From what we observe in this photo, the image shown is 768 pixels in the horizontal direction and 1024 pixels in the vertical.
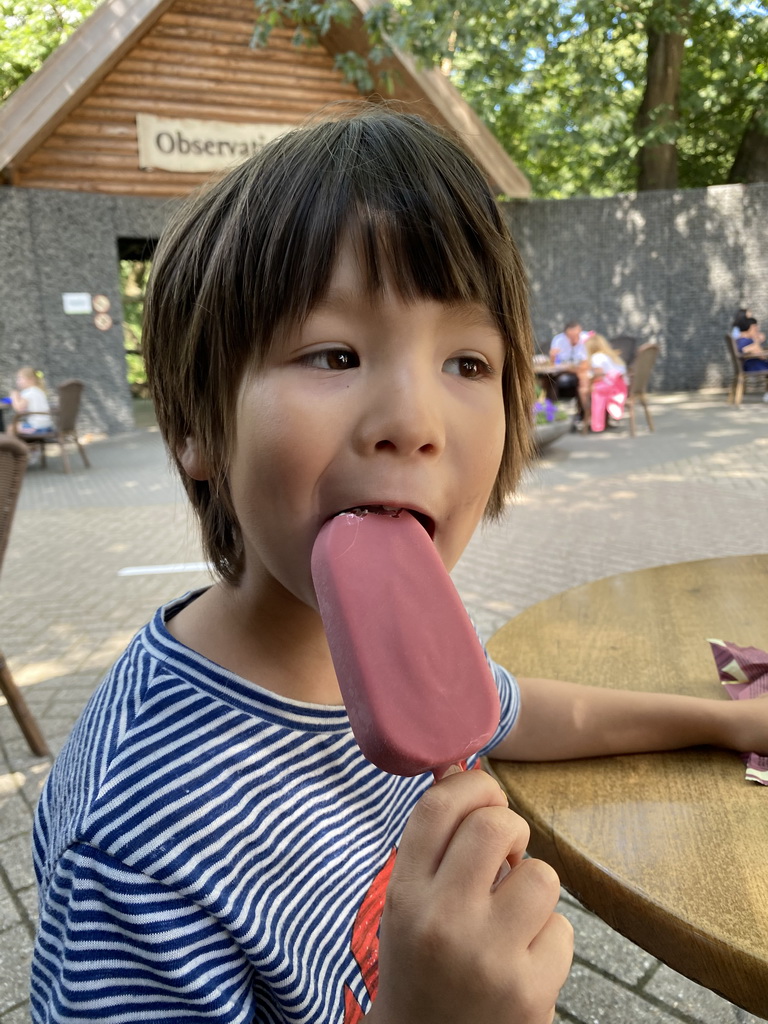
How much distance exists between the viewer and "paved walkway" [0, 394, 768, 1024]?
2.35m

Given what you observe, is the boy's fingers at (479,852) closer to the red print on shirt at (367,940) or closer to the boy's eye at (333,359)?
the red print on shirt at (367,940)

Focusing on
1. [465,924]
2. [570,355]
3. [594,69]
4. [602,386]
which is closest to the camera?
[465,924]

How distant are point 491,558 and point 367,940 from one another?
530 centimetres

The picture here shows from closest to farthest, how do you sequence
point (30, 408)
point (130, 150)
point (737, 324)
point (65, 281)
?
point (30, 408)
point (130, 150)
point (65, 281)
point (737, 324)

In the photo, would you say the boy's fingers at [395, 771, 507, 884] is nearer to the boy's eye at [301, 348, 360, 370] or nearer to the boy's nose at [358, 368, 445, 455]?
the boy's nose at [358, 368, 445, 455]

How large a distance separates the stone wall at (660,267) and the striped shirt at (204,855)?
15.9 m

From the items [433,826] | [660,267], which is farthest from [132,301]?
[433,826]

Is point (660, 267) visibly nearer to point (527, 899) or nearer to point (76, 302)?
point (76, 302)

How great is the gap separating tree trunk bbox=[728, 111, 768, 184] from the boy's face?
19168 mm

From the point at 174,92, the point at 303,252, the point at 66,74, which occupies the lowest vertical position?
the point at 303,252

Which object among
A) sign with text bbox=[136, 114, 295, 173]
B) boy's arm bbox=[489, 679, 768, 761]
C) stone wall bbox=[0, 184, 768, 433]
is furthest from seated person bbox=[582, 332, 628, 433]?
boy's arm bbox=[489, 679, 768, 761]

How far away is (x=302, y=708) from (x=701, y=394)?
56.6 feet

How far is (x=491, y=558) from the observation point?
6402 millimetres

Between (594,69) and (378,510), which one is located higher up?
(594,69)
